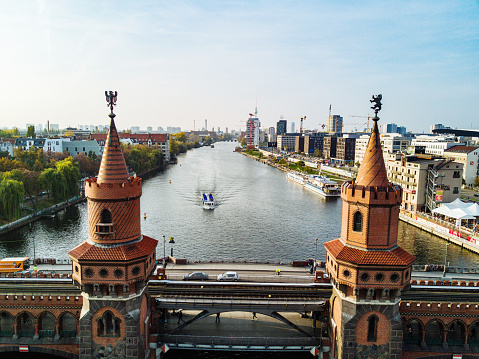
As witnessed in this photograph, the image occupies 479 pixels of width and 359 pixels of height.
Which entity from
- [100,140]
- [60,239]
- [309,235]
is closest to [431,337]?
[309,235]

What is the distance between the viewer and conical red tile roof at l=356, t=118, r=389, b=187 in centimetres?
2512

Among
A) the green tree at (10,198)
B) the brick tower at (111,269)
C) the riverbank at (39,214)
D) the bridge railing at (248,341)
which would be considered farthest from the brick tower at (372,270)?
the green tree at (10,198)

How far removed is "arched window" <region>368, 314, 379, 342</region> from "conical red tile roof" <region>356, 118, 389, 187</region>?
923 cm

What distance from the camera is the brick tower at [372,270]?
80.4 feet

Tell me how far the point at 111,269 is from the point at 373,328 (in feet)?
60.6

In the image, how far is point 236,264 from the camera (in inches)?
1529

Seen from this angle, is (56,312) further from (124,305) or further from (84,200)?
(84,200)

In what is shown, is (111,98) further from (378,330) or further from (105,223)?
(378,330)

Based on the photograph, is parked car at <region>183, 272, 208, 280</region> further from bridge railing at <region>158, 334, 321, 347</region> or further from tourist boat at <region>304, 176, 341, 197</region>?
tourist boat at <region>304, 176, 341, 197</region>

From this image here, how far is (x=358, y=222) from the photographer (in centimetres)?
2544

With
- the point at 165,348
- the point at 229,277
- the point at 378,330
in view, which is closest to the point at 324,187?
the point at 229,277

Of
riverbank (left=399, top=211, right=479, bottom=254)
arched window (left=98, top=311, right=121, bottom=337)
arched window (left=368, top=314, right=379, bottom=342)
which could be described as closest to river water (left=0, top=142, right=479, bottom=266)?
riverbank (left=399, top=211, right=479, bottom=254)

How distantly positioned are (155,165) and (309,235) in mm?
112135

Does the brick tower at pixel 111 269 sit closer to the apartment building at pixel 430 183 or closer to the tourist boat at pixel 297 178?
the apartment building at pixel 430 183
